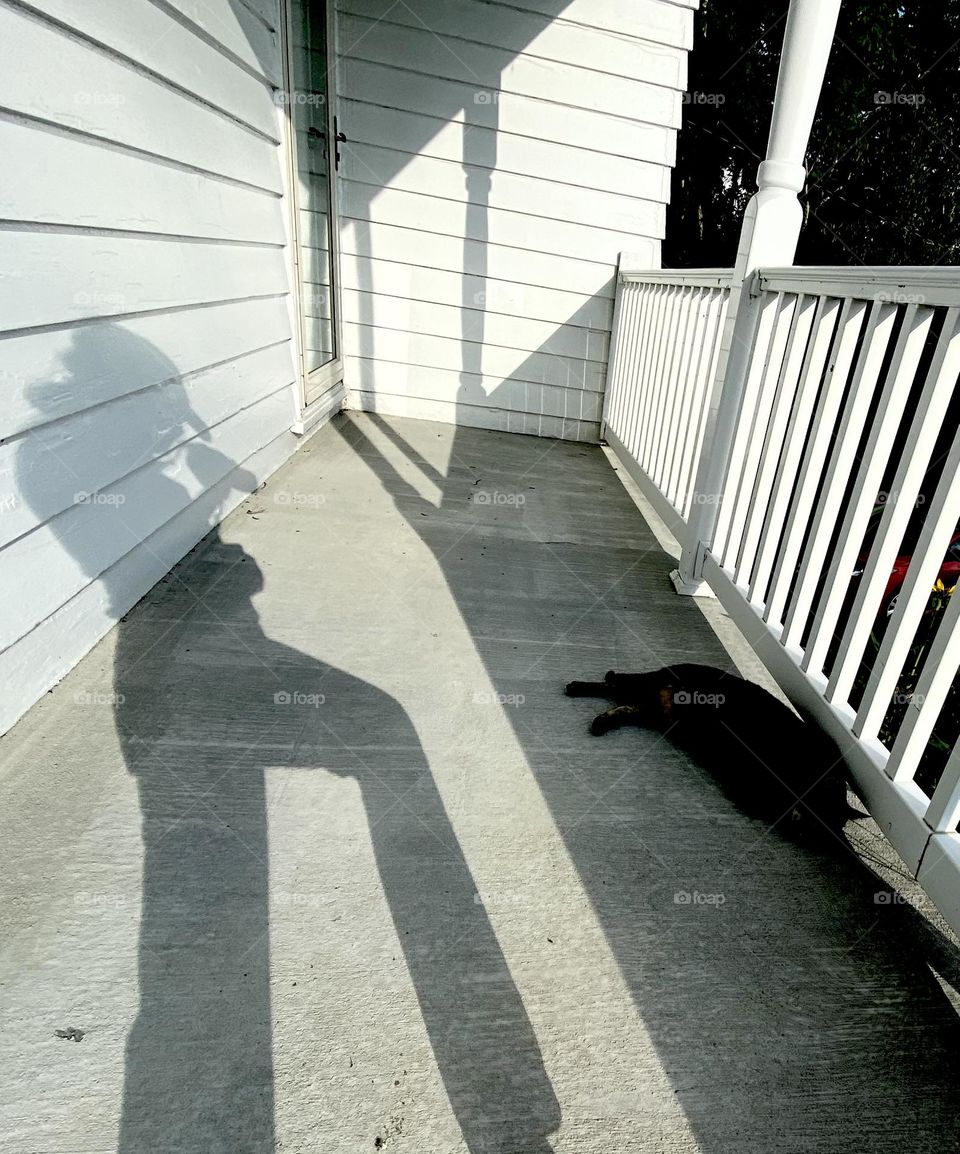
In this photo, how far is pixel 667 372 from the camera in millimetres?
2934

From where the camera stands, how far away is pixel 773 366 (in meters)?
1.87

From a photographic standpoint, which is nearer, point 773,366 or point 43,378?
point 43,378

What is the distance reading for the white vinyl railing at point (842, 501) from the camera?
112 cm

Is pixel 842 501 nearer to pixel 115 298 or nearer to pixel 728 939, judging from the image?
pixel 728 939

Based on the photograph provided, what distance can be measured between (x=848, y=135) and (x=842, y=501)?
8061 mm

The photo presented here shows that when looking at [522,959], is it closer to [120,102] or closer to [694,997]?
[694,997]

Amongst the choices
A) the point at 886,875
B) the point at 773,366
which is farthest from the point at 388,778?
the point at 773,366

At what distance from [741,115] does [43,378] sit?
9.50m

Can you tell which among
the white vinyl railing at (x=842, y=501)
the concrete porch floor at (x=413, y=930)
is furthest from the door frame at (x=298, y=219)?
the concrete porch floor at (x=413, y=930)

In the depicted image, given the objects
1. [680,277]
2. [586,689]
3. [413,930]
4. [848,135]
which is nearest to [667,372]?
[680,277]

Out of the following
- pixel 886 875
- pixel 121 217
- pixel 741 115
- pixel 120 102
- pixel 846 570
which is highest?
pixel 741 115

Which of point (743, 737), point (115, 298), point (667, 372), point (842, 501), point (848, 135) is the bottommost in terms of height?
point (743, 737)

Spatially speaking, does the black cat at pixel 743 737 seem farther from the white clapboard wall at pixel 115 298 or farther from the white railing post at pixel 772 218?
the white clapboard wall at pixel 115 298

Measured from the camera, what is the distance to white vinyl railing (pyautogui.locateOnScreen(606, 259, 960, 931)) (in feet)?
3.67
